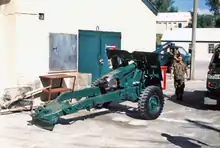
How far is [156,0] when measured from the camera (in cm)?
12825

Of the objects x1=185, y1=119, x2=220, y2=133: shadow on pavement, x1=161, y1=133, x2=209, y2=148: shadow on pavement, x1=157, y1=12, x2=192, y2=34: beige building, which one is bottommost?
x1=161, y1=133, x2=209, y2=148: shadow on pavement

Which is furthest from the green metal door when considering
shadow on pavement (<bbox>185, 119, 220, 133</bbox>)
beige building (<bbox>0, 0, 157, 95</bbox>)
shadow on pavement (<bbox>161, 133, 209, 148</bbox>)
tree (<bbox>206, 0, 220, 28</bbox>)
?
tree (<bbox>206, 0, 220, 28</bbox>)

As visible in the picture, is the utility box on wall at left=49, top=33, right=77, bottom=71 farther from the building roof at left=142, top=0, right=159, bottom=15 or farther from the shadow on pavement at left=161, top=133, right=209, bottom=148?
the shadow on pavement at left=161, top=133, right=209, bottom=148

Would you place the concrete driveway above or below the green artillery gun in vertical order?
below

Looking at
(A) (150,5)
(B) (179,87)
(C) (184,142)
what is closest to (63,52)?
(B) (179,87)

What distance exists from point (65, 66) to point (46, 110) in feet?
15.4

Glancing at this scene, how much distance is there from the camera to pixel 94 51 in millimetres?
14422

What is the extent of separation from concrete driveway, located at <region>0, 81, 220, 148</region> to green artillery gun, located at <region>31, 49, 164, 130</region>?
0.45 m

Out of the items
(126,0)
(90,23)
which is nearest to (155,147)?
(90,23)

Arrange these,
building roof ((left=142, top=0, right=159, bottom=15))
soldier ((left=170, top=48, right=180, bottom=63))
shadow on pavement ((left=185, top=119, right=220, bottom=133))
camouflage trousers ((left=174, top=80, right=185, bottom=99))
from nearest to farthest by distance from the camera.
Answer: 1. shadow on pavement ((left=185, top=119, right=220, bottom=133))
2. soldier ((left=170, top=48, right=180, bottom=63))
3. camouflage trousers ((left=174, top=80, right=185, bottom=99))
4. building roof ((left=142, top=0, right=159, bottom=15))

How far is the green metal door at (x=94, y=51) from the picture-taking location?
45.7 feet

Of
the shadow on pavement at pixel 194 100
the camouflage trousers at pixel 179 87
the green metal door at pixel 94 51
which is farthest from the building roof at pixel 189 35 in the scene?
the camouflage trousers at pixel 179 87

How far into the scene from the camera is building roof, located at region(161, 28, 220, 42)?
48.9 meters

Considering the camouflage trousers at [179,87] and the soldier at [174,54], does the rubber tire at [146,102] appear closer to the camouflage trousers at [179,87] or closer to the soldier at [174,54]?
the soldier at [174,54]
